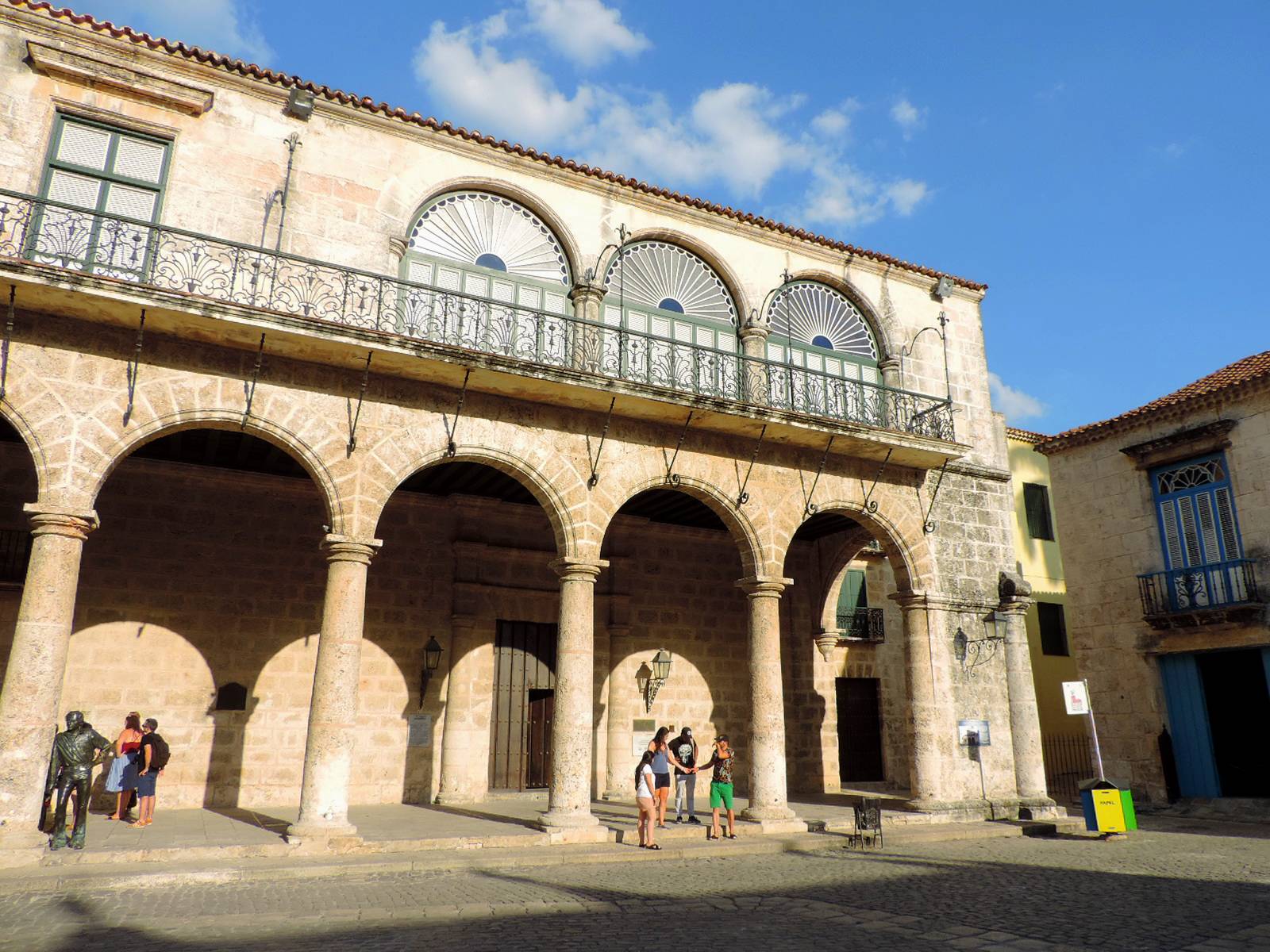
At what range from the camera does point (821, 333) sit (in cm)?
1435

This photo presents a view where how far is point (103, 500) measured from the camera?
39.6 feet

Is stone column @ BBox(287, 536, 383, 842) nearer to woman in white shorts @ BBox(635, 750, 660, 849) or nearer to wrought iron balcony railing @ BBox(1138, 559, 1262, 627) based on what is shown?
woman in white shorts @ BBox(635, 750, 660, 849)

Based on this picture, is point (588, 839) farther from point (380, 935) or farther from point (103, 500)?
point (103, 500)

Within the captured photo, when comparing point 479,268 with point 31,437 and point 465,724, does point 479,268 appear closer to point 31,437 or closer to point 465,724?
point 31,437

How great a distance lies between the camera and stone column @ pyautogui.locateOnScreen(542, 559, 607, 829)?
10.1 meters

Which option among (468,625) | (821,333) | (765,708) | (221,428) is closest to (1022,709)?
(765,708)

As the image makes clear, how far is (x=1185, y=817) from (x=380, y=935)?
1497cm

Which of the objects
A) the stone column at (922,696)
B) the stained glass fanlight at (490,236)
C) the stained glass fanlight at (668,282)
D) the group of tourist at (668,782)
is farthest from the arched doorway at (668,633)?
the stained glass fanlight at (490,236)

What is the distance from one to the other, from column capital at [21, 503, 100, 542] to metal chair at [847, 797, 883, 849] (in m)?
8.89

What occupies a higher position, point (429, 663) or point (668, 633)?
point (668, 633)

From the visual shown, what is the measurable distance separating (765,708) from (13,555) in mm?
9791

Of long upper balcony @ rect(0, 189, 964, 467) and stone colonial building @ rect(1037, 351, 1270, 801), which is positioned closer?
long upper balcony @ rect(0, 189, 964, 467)

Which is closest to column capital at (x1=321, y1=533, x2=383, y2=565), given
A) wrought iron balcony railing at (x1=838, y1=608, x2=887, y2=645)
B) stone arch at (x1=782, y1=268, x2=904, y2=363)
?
stone arch at (x1=782, y1=268, x2=904, y2=363)

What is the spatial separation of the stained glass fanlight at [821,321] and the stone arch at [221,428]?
7251 mm
